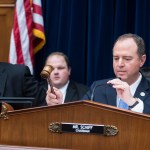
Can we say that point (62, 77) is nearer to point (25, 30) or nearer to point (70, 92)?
point (70, 92)

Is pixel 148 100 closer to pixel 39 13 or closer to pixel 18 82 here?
pixel 18 82

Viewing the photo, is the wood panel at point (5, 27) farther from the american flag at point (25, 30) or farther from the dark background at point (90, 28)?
the dark background at point (90, 28)

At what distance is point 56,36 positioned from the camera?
11.6ft

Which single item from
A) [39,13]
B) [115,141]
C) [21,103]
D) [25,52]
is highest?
[39,13]

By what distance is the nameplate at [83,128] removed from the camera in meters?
1.42

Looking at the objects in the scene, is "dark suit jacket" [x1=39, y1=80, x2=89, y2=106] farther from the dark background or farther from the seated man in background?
the dark background

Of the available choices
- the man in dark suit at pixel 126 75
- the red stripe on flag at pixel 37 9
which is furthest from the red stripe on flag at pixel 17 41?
the man in dark suit at pixel 126 75

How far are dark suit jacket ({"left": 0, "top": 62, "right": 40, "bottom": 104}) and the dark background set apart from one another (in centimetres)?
106

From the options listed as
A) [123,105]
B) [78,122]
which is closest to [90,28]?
[123,105]

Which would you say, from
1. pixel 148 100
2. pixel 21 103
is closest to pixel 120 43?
pixel 148 100

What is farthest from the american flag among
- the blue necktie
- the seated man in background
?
the blue necktie

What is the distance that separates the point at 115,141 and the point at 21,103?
16.2 inches

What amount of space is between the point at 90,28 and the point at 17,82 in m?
1.16

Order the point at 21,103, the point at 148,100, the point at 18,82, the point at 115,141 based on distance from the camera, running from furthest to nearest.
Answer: the point at 18,82 → the point at 148,100 → the point at 21,103 → the point at 115,141
